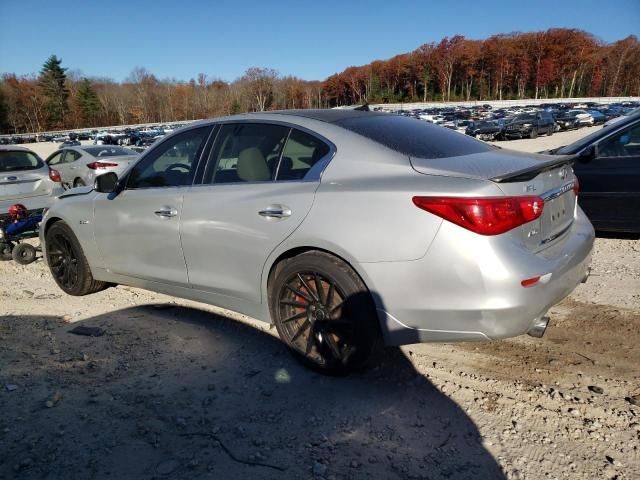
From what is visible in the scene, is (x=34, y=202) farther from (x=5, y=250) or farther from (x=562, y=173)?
(x=562, y=173)

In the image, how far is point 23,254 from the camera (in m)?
6.06

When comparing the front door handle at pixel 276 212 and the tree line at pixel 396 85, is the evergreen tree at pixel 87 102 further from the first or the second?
the front door handle at pixel 276 212

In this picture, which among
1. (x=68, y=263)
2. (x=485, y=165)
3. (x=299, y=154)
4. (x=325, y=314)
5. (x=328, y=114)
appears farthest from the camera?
(x=68, y=263)

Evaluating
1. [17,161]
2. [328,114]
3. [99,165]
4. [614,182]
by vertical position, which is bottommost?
[99,165]

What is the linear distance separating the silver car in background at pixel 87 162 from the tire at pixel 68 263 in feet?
27.9

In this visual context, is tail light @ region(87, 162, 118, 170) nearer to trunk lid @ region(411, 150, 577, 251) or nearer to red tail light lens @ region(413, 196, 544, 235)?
trunk lid @ region(411, 150, 577, 251)

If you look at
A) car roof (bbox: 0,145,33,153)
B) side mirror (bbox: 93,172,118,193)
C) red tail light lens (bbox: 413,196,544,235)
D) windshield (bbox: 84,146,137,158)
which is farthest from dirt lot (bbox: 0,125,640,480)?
windshield (bbox: 84,146,137,158)

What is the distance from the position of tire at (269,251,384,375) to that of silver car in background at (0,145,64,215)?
6.08 meters

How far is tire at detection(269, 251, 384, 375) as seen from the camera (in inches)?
106

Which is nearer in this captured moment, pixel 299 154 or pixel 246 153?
pixel 299 154

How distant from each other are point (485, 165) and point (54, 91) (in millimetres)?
121762

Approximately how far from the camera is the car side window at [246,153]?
319 centimetres

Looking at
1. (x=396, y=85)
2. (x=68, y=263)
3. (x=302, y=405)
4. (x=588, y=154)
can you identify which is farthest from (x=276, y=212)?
(x=396, y=85)

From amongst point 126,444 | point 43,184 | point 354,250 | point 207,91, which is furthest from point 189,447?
point 207,91
